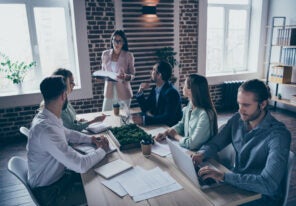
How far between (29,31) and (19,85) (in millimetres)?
959

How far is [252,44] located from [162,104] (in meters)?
4.36

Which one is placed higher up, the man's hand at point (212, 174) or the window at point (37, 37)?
the window at point (37, 37)

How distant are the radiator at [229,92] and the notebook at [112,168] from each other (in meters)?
4.52

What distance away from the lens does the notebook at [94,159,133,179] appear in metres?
1.60

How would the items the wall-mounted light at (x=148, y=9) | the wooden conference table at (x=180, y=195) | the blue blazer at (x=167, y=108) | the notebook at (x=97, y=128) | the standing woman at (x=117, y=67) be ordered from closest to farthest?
the wooden conference table at (x=180, y=195), the notebook at (x=97, y=128), the blue blazer at (x=167, y=108), the standing woman at (x=117, y=67), the wall-mounted light at (x=148, y=9)

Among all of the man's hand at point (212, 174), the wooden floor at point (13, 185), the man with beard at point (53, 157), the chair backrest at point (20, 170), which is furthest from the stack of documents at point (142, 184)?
the wooden floor at point (13, 185)

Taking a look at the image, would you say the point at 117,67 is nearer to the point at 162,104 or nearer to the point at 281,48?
the point at 162,104

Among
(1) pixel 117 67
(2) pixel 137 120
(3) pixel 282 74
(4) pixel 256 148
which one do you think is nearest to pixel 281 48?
(3) pixel 282 74

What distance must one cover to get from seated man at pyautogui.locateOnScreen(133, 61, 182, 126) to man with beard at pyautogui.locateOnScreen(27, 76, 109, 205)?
79 cm

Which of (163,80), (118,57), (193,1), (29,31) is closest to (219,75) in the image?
(193,1)

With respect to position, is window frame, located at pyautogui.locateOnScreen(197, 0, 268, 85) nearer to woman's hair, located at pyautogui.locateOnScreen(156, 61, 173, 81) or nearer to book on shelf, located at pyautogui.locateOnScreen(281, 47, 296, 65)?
book on shelf, located at pyautogui.locateOnScreen(281, 47, 296, 65)

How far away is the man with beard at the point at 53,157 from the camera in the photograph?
5.30ft

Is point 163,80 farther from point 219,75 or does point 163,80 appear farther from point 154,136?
point 219,75

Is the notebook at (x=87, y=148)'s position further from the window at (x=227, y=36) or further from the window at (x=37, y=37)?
the window at (x=227, y=36)
